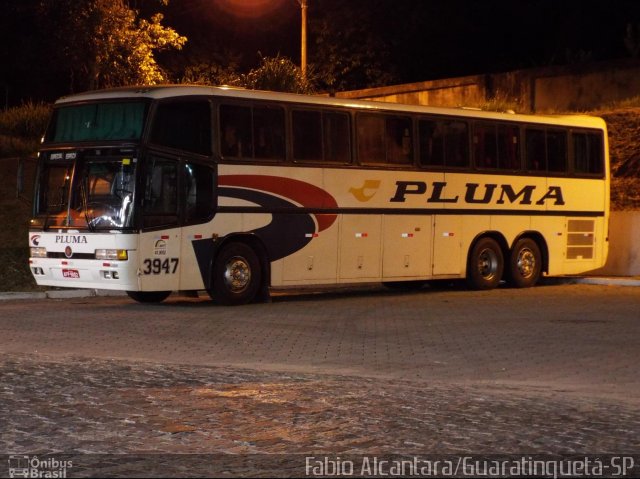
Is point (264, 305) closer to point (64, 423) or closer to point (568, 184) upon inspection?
point (568, 184)

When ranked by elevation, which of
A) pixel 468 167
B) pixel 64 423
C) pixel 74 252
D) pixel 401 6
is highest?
pixel 401 6

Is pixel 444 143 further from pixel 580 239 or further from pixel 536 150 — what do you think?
pixel 580 239

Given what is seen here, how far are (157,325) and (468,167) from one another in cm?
937

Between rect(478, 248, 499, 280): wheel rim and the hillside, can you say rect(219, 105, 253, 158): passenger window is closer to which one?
rect(478, 248, 499, 280): wheel rim

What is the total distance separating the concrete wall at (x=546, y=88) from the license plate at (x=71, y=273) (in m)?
17.2

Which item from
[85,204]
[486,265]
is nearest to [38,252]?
[85,204]

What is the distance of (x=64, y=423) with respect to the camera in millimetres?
10156

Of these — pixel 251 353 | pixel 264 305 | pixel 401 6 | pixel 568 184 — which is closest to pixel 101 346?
pixel 251 353

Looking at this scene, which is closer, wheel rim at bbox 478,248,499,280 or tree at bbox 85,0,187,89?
wheel rim at bbox 478,248,499,280

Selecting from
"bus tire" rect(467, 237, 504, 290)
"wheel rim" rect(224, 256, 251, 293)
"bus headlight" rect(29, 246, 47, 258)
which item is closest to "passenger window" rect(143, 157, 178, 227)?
"wheel rim" rect(224, 256, 251, 293)

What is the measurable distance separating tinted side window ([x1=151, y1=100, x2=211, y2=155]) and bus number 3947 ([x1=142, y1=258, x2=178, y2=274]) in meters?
1.89

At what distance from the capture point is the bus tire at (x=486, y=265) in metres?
25.5

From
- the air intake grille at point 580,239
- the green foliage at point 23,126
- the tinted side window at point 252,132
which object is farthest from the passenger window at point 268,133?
the green foliage at point 23,126

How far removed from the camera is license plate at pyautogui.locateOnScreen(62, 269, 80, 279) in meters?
20.2
